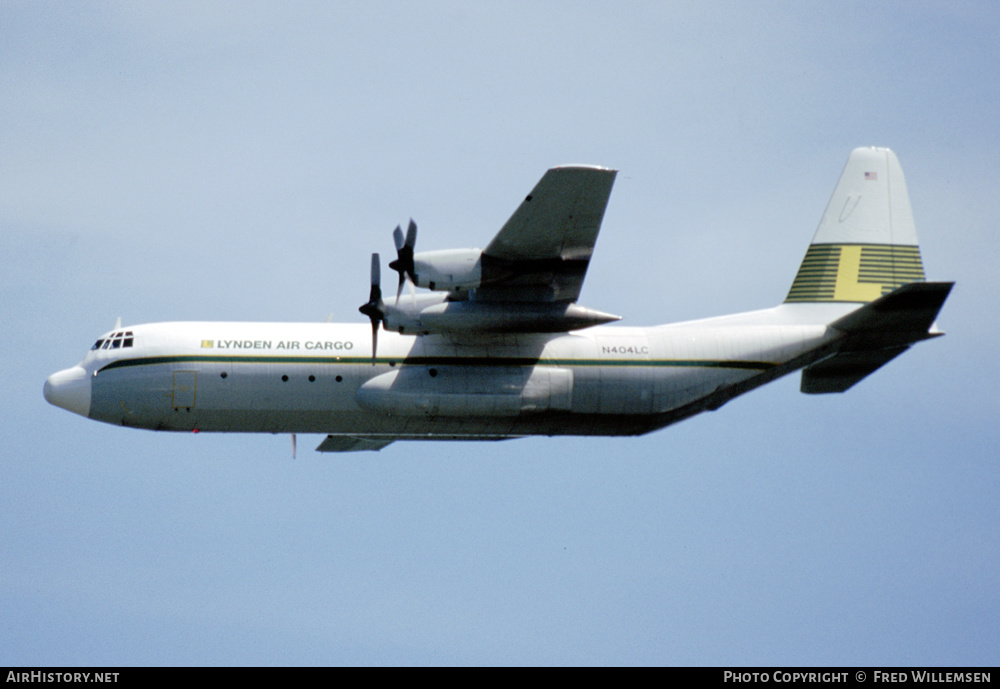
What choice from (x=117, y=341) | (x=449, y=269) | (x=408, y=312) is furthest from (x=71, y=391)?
(x=449, y=269)

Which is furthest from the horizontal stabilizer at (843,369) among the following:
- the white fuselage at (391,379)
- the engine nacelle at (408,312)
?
the engine nacelle at (408,312)

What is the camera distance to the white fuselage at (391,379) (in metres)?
26.5

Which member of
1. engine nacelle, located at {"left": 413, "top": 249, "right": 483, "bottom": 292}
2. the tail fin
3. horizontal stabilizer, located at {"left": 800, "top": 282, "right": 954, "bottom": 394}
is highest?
the tail fin

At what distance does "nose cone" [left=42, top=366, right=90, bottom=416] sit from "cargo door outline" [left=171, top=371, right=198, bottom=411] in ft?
6.66

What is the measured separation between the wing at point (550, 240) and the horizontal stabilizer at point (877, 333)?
6431 mm

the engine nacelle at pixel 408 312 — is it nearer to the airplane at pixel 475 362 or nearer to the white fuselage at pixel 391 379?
the airplane at pixel 475 362

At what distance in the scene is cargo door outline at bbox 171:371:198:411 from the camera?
86.9 feet

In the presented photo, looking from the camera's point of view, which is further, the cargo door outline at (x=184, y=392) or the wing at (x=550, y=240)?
the cargo door outline at (x=184, y=392)

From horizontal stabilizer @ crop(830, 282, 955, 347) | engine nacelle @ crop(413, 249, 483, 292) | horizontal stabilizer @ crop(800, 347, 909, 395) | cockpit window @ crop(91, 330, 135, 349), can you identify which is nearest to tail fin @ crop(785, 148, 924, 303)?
horizontal stabilizer @ crop(800, 347, 909, 395)

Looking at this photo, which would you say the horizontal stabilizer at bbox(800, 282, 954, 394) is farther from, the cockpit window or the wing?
the cockpit window

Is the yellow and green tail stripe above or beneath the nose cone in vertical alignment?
above
